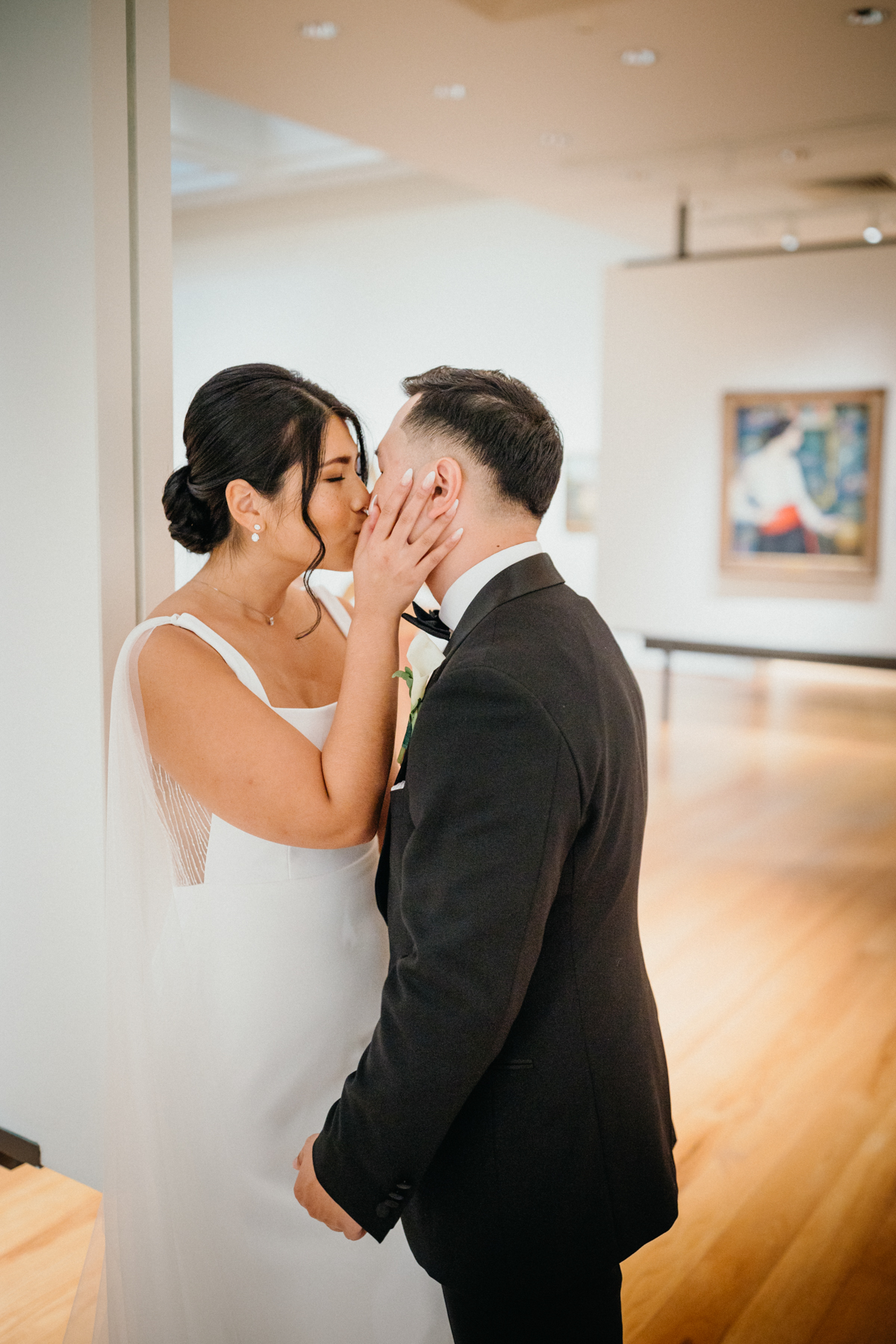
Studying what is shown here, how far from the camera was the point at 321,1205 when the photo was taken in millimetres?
1487

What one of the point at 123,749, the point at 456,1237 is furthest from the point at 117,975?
the point at 456,1237

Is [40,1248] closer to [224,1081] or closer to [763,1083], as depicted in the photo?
[224,1081]

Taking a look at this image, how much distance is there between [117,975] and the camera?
210 cm

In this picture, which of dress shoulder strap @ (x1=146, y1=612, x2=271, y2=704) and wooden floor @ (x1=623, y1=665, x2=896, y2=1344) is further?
wooden floor @ (x1=623, y1=665, x2=896, y2=1344)

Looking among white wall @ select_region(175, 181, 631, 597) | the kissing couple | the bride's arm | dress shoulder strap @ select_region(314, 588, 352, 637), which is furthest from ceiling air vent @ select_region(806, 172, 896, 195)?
the bride's arm

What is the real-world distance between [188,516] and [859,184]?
7280 mm

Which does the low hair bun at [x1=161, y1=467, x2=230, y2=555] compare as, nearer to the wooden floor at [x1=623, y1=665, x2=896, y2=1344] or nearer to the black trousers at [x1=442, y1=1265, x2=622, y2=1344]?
the black trousers at [x1=442, y1=1265, x2=622, y2=1344]

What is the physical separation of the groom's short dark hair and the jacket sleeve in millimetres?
299

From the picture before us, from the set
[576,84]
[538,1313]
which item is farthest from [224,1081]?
[576,84]

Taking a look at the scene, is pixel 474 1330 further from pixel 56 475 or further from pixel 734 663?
pixel 734 663

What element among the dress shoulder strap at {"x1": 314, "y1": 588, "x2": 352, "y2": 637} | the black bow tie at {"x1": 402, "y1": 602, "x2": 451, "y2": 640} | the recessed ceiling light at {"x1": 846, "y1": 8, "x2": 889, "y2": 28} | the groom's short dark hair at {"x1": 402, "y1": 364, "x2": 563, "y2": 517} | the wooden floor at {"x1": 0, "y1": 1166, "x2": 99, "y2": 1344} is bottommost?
the wooden floor at {"x1": 0, "y1": 1166, "x2": 99, "y2": 1344}

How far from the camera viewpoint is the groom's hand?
4.78 ft

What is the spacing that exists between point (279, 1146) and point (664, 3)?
4.20 metres

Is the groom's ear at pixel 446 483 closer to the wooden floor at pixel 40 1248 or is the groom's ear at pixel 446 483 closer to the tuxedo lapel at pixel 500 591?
the tuxedo lapel at pixel 500 591
